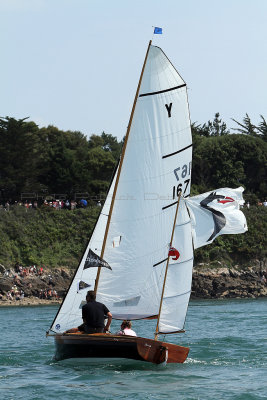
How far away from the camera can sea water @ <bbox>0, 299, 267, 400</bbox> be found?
21969 mm

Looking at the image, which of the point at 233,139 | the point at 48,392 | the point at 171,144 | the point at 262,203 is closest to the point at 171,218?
the point at 171,144

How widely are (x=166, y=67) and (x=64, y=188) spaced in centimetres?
6736

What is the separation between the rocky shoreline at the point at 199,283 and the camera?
7269 centimetres

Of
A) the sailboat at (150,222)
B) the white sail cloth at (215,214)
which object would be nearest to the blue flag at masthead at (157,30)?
the sailboat at (150,222)

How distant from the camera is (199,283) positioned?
80250 mm

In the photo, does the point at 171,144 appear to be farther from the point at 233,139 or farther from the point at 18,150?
the point at 233,139

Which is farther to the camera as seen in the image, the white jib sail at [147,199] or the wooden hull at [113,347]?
the white jib sail at [147,199]

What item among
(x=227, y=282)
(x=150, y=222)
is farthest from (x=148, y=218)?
(x=227, y=282)

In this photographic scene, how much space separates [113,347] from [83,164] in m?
75.9

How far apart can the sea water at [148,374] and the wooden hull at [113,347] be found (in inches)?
16.1

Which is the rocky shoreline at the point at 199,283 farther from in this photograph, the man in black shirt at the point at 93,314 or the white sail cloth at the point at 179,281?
the man in black shirt at the point at 93,314

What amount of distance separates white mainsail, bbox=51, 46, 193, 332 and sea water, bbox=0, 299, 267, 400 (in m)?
1.90

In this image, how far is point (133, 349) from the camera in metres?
24.6

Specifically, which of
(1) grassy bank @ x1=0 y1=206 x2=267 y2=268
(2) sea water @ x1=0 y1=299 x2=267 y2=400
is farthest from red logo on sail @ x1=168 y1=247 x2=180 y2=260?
(1) grassy bank @ x1=0 y1=206 x2=267 y2=268
